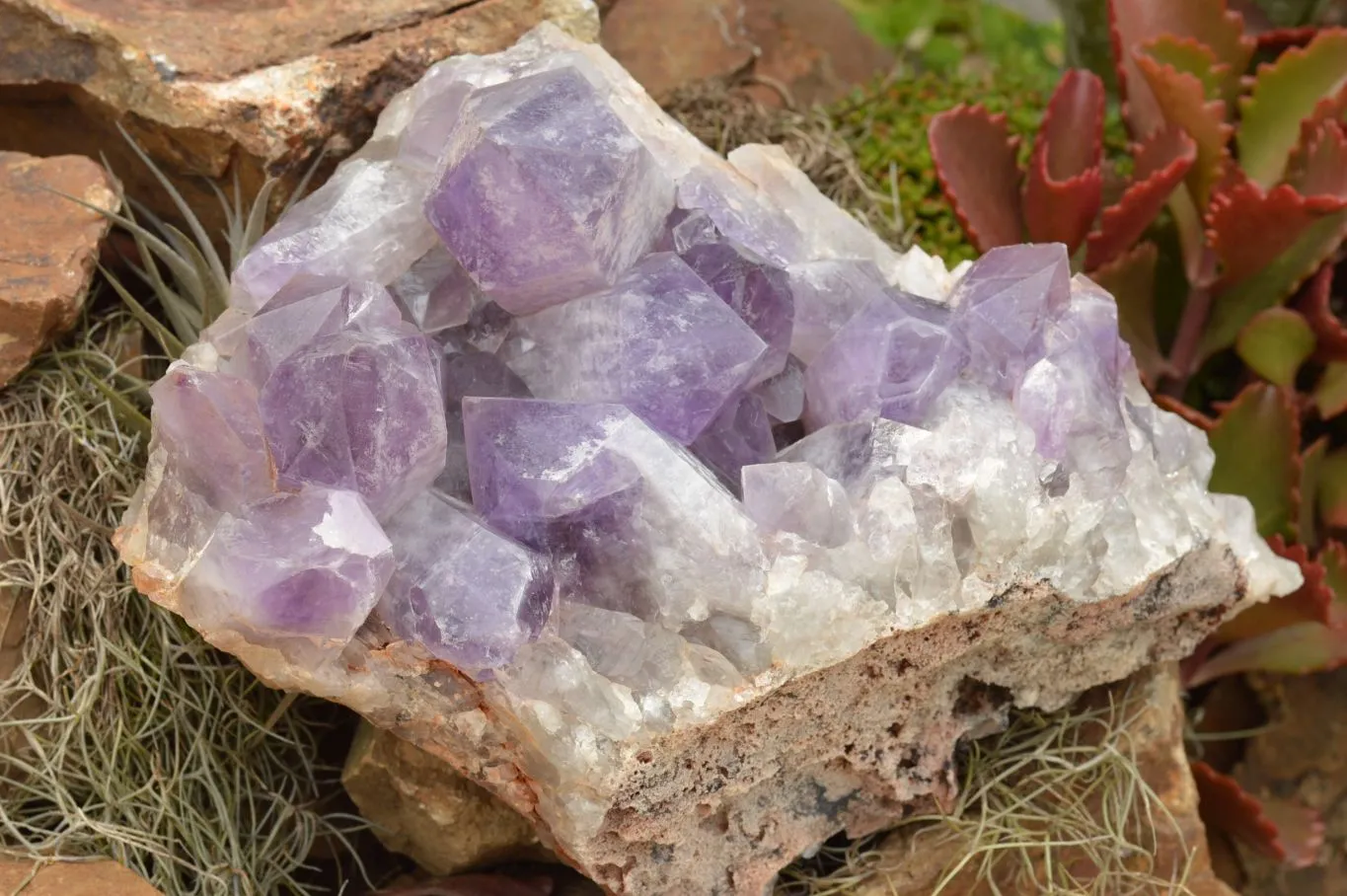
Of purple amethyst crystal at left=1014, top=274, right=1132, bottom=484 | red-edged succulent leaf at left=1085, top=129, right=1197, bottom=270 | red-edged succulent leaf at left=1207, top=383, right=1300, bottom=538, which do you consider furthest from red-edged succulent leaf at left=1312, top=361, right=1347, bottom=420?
purple amethyst crystal at left=1014, top=274, right=1132, bottom=484

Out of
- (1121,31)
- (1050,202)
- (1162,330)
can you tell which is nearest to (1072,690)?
(1050,202)

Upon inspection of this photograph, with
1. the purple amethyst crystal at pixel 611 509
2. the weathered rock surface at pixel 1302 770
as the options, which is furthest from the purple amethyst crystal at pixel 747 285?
the weathered rock surface at pixel 1302 770

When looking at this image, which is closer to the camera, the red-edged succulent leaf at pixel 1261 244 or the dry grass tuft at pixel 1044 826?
the dry grass tuft at pixel 1044 826

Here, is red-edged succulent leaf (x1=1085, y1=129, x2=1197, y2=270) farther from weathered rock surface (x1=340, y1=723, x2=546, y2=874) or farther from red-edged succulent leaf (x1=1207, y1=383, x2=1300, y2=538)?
weathered rock surface (x1=340, y1=723, x2=546, y2=874)

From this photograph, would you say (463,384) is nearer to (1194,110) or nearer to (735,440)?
(735,440)

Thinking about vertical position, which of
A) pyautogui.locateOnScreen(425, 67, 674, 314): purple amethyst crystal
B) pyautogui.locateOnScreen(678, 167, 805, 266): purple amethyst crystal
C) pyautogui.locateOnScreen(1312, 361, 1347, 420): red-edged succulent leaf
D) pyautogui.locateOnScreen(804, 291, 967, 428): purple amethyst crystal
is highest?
pyautogui.locateOnScreen(425, 67, 674, 314): purple amethyst crystal

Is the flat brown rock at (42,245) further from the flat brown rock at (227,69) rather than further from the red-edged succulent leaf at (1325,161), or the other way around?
the red-edged succulent leaf at (1325,161)
